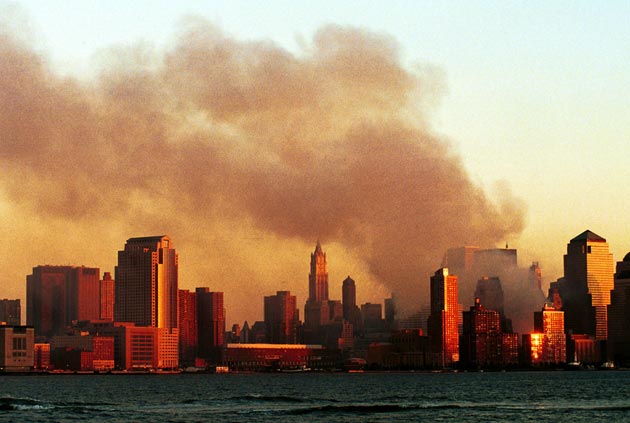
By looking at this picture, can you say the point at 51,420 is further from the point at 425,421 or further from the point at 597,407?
the point at 597,407

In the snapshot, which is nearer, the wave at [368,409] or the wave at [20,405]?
the wave at [368,409]

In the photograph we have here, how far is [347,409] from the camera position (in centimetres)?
16100

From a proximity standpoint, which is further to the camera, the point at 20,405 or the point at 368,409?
the point at 20,405

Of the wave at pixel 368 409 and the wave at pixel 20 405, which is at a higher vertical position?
the wave at pixel 20 405

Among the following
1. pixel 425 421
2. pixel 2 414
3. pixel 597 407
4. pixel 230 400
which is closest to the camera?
pixel 425 421

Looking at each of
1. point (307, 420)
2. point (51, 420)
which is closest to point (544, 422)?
point (307, 420)

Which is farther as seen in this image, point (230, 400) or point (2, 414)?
point (230, 400)

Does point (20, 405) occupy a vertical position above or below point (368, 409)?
above

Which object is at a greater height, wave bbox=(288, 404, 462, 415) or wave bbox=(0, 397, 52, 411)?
wave bbox=(0, 397, 52, 411)

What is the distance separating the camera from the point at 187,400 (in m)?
192

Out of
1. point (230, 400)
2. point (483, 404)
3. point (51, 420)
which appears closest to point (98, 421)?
point (51, 420)

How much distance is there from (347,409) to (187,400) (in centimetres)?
3850

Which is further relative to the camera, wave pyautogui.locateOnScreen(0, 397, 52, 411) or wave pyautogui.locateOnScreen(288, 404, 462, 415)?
wave pyautogui.locateOnScreen(0, 397, 52, 411)

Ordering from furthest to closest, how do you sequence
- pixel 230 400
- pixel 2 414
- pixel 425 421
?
pixel 230 400 < pixel 2 414 < pixel 425 421
